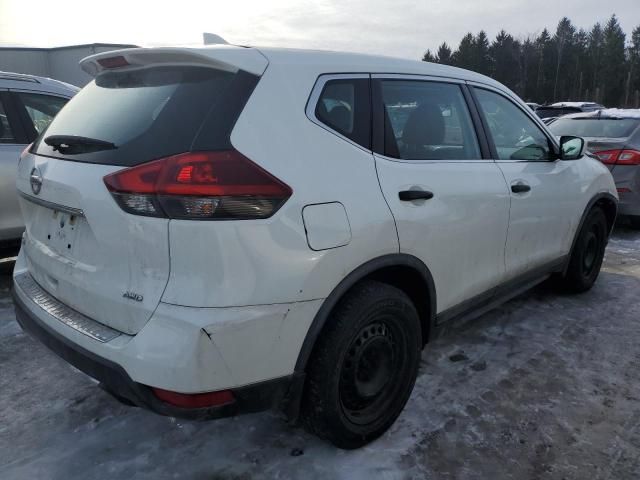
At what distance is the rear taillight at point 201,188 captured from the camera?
1.81 metres

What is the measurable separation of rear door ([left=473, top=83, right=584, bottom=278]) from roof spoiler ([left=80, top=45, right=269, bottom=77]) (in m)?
1.62

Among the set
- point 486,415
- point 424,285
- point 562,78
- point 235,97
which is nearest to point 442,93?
point 424,285

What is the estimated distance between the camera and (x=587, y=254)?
4.57 metres

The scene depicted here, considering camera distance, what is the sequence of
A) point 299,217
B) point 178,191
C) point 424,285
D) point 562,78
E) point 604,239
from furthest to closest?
1. point 562,78
2. point 604,239
3. point 424,285
4. point 299,217
5. point 178,191

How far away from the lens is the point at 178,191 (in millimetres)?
1806

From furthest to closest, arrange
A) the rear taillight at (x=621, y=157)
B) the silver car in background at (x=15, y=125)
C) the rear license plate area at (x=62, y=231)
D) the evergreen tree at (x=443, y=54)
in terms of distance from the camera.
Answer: the evergreen tree at (x=443, y=54) → the rear taillight at (x=621, y=157) → the silver car in background at (x=15, y=125) → the rear license plate area at (x=62, y=231)

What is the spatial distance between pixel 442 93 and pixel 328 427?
6.06ft

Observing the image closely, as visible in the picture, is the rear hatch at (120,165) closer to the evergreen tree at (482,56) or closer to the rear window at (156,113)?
the rear window at (156,113)

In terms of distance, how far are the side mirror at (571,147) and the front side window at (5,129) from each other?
425 centimetres

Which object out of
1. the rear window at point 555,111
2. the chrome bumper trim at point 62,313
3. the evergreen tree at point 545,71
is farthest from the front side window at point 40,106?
the evergreen tree at point 545,71

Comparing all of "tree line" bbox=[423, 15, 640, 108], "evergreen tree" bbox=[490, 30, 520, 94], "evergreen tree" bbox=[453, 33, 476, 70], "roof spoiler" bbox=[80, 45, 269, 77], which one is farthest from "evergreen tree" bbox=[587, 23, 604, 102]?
"roof spoiler" bbox=[80, 45, 269, 77]

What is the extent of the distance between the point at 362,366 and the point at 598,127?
245 inches

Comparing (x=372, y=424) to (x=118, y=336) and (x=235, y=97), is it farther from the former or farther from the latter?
(x=235, y=97)

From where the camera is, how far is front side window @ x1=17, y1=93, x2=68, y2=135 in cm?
451
